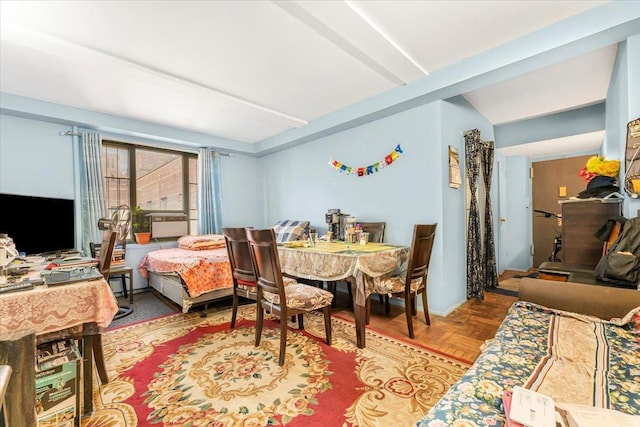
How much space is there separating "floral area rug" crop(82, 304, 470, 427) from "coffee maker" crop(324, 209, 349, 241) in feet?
4.25

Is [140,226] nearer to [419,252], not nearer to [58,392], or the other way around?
[58,392]

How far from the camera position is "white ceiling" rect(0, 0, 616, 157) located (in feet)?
6.11

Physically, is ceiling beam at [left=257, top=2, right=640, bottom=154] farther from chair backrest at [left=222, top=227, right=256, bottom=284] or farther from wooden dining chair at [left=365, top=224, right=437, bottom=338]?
chair backrest at [left=222, top=227, right=256, bottom=284]

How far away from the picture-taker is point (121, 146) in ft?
13.5

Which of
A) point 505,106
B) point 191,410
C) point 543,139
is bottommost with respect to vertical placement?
point 191,410

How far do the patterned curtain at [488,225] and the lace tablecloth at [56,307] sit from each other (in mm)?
4192

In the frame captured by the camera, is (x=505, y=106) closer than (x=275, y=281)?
No

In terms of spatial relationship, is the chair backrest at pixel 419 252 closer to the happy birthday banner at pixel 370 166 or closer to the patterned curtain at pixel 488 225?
the happy birthday banner at pixel 370 166

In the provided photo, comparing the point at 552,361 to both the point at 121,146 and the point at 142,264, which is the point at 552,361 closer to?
the point at 142,264

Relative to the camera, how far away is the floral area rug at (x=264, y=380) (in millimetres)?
1482

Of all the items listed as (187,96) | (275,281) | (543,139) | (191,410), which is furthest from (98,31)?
(543,139)

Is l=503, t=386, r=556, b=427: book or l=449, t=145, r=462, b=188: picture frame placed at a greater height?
l=449, t=145, r=462, b=188: picture frame

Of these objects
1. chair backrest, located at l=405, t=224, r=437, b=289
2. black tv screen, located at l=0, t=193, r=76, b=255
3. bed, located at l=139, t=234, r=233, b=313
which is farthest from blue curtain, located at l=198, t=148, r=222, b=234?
chair backrest, located at l=405, t=224, r=437, b=289

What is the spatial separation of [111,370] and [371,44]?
3182 mm
